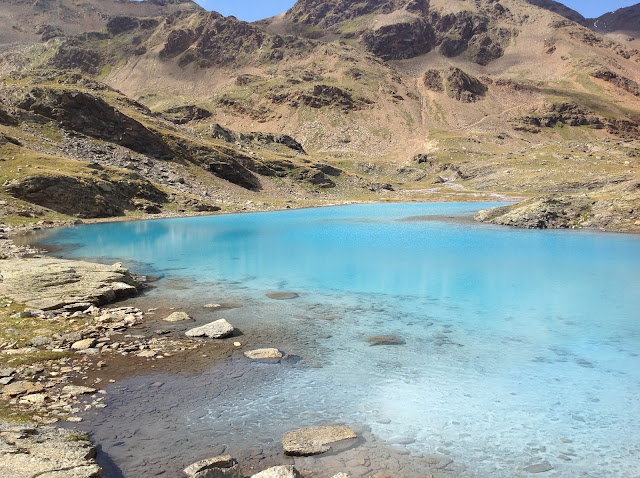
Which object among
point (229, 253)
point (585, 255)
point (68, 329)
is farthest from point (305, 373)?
point (585, 255)

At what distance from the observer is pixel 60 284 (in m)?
24.8

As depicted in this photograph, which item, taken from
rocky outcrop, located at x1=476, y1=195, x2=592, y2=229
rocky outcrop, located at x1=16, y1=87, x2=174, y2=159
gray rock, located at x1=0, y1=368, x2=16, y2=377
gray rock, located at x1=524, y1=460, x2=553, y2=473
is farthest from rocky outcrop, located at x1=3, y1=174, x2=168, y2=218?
gray rock, located at x1=524, y1=460, x2=553, y2=473

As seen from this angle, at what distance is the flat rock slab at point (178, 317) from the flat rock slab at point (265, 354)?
5.69 m

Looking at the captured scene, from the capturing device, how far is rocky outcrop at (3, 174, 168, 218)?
231ft

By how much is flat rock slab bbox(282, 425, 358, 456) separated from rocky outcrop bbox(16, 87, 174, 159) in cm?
11823

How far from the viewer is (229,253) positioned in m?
45.2

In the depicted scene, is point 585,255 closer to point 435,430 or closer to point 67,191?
point 435,430

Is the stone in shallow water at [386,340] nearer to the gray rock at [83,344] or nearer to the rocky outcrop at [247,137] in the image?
the gray rock at [83,344]

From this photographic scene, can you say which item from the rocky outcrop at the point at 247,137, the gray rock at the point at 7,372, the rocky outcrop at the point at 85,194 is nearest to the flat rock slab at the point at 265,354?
the gray rock at the point at 7,372

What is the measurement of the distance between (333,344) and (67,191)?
7216 cm

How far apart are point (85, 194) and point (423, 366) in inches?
3031

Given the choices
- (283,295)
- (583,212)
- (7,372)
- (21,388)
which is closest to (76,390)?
(21,388)

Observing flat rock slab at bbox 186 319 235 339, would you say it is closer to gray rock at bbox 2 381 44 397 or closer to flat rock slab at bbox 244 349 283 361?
flat rock slab at bbox 244 349 283 361

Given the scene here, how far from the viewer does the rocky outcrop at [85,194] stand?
70.3 metres
